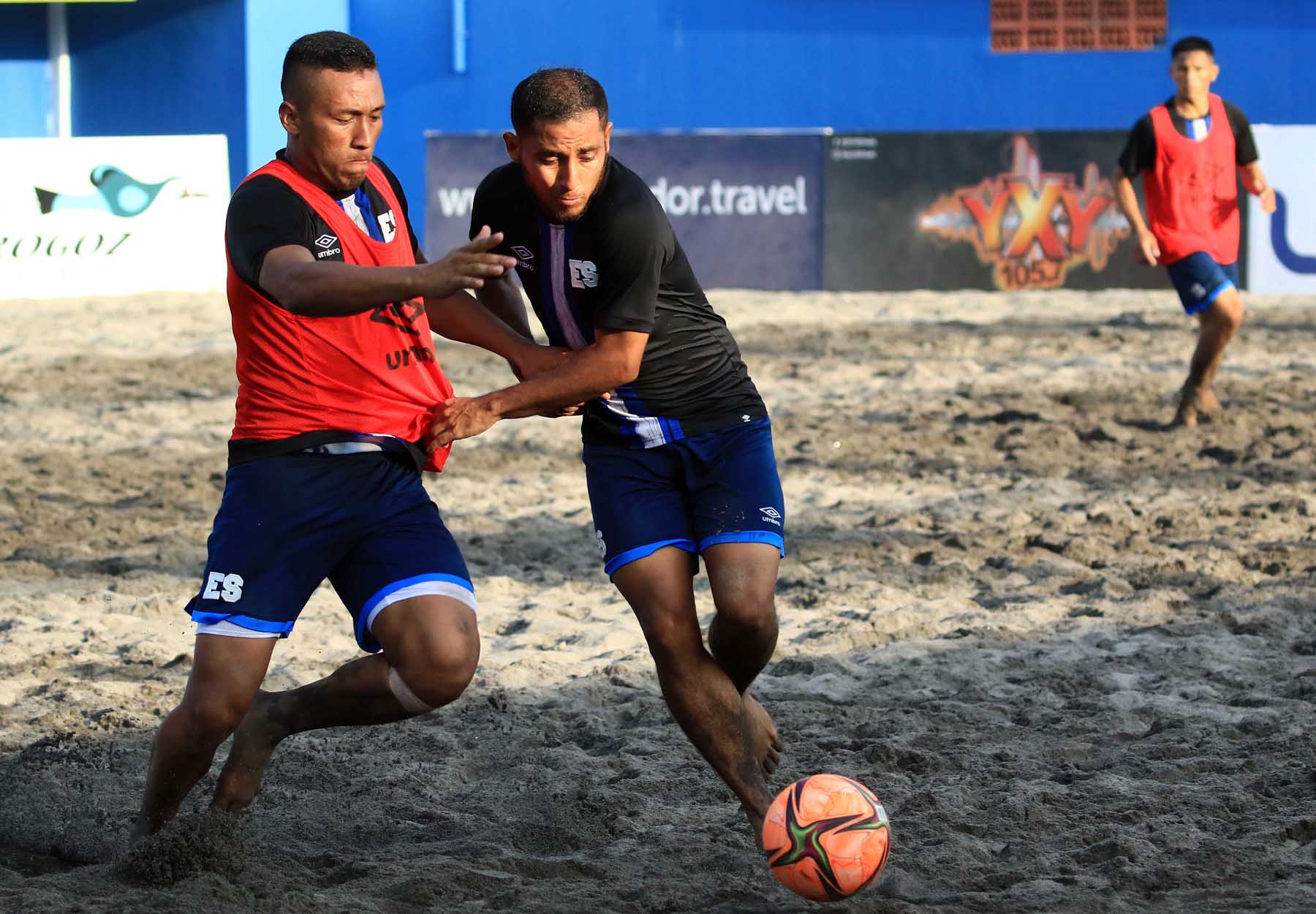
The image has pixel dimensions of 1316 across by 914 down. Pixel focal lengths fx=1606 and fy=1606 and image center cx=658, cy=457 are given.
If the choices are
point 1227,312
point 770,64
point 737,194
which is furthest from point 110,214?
point 1227,312

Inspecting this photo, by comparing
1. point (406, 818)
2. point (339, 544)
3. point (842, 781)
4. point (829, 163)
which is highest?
point (829, 163)

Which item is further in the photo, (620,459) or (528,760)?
(528,760)

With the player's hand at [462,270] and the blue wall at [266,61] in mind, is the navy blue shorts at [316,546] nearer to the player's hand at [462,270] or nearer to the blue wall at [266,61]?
the player's hand at [462,270]

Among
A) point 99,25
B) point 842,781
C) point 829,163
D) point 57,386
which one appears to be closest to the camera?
point 842,781

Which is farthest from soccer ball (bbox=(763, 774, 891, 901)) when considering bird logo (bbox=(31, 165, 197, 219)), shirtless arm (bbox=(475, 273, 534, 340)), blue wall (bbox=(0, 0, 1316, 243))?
blue wall (bbox=(0, 0, 1316, 243))

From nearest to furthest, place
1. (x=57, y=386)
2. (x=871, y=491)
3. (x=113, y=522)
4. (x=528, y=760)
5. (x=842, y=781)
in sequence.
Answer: (x=842, y=781)
(x=528, y=760)
(x=113, y=522)
(x=871, y=491)
(x=57, y=386)

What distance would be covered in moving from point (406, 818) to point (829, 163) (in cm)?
1421

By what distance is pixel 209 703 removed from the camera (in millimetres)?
3736

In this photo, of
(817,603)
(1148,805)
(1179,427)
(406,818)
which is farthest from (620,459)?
(1179,427)

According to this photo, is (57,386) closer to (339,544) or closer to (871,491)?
(871,491)

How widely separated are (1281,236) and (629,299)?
15.1 m

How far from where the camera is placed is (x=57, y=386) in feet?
38.2

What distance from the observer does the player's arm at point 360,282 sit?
11.6 feet

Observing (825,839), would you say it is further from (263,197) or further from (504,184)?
(263,197)
